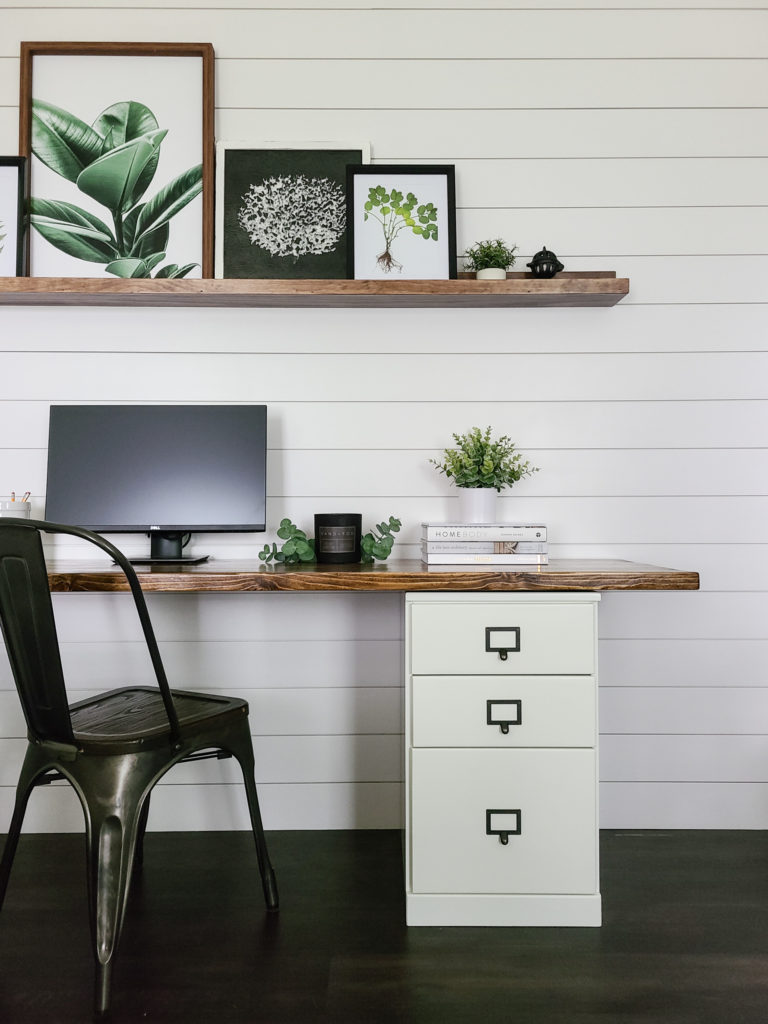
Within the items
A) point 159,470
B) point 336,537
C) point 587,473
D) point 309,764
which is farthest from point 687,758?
point 159,470

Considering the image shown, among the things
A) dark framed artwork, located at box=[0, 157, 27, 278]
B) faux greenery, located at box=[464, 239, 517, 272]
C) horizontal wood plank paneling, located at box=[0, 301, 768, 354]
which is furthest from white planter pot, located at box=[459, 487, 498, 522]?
dark framed artwork, located at box=[0, 157, 27, 278]

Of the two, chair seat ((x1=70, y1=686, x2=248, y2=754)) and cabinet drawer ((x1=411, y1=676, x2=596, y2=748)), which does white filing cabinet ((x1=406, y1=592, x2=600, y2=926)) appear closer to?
cabinet drawer ((x1=411, y1=676, x2=596, y2=748))

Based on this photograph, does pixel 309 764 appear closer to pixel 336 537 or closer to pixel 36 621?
pixel 336 537

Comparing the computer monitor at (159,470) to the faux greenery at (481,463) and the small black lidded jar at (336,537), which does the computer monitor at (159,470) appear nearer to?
the small black lidded jar at (336,537)

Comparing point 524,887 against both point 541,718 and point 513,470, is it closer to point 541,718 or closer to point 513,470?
point 541,718

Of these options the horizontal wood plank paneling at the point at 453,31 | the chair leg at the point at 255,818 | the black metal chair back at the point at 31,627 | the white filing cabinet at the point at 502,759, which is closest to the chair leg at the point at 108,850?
the black metal chair back at the point at 31,627

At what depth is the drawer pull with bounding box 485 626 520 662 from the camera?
1640 millimetres

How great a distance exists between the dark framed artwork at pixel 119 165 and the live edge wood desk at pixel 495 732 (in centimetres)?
99

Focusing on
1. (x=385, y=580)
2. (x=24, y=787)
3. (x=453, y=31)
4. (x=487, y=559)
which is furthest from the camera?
(x=453, y=31)

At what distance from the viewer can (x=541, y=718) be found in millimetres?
1645

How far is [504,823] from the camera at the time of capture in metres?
1.63

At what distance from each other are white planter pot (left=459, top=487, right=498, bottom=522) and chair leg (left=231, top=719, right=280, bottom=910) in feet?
2.54

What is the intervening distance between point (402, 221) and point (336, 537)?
2.97ft

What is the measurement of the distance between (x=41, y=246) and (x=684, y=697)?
87.4 inches
